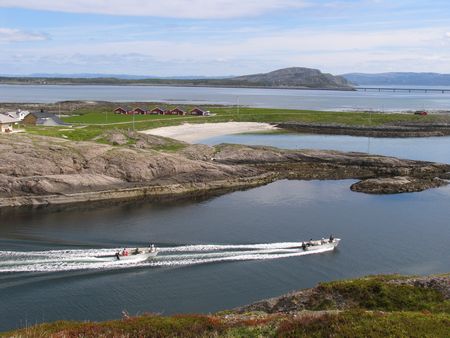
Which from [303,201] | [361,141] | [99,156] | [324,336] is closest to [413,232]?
[303,201]

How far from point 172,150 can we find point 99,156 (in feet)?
52.7

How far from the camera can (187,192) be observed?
235ft

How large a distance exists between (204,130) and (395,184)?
61.6 metres

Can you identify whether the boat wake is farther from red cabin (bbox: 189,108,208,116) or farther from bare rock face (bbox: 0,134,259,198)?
red cabin (bbox: 189,108,208,116)

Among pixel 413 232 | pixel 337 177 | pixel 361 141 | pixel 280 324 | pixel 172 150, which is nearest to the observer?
pixel 280 324

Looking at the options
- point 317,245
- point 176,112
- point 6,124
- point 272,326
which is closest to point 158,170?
point 6,124

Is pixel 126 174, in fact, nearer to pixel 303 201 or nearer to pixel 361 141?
pixel 303 201

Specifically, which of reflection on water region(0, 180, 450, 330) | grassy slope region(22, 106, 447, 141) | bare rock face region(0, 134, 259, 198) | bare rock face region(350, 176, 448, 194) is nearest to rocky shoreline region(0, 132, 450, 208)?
bare rock face region(350, 176, 448, 194)

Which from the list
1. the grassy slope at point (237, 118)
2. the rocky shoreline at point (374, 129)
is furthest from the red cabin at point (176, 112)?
the rocky shoreline at point (374, 129)

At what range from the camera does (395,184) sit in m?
72.7

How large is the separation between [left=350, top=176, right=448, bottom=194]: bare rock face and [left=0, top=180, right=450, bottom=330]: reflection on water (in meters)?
2.24

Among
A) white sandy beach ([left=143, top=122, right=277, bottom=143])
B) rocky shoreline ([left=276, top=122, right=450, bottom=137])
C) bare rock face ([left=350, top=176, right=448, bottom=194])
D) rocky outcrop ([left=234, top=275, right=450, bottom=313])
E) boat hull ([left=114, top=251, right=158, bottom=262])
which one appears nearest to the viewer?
rocky outcrop ([left=234, top=275, right=450, bottom=313])

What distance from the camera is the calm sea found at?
36.6 metres

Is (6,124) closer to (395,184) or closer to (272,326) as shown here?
(395,184)
